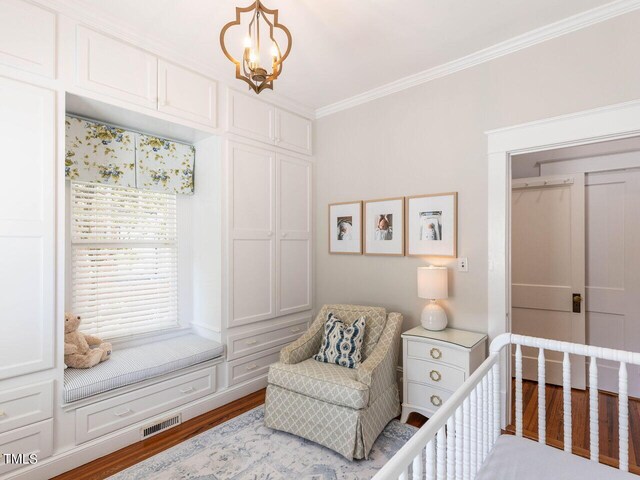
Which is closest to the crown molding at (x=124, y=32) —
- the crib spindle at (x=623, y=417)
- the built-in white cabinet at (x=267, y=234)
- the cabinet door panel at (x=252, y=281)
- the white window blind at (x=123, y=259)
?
the built-in white cabinet at (x=267, y=234)

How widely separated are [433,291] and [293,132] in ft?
6.65

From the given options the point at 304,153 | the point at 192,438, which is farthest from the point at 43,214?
the point at 304,153

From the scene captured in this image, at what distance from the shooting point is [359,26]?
221cm

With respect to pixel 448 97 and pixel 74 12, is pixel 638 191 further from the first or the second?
pixel 74 12

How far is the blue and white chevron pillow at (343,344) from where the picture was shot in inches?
98.7

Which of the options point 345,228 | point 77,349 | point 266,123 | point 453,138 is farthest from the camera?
point 345,228

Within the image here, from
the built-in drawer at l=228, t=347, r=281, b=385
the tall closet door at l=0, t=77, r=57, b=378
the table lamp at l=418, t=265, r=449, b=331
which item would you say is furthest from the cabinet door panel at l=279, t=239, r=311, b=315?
the tall closet door at l=0, t=77, r=57, b=378

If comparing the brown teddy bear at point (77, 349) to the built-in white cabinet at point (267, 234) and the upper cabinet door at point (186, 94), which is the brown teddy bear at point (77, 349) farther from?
the upper cabinet door at point (186, 94)

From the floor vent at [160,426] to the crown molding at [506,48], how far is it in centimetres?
308

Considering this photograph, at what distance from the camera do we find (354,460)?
2102mm

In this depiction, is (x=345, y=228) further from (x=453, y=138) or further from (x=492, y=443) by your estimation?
(x=492, y=443)

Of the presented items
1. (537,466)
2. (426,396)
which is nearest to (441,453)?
(537,466)

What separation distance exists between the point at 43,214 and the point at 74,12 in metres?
1.22

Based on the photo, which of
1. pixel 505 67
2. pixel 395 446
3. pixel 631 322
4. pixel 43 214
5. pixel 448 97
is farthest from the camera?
pixel 631 322
